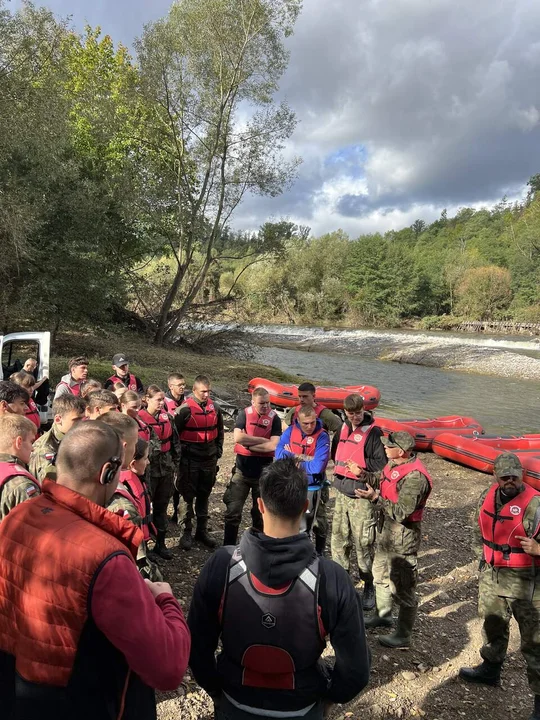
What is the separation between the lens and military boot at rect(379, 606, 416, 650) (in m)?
3.81

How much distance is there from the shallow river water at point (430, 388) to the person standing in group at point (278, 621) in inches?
526

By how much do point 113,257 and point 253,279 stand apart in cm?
3723

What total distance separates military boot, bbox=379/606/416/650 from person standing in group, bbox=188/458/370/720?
2250mm

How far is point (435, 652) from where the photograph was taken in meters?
3.84

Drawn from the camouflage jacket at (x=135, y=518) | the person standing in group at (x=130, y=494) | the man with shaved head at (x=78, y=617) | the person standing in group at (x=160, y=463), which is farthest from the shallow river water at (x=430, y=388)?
the man with shaved head at (x=78, y=617)

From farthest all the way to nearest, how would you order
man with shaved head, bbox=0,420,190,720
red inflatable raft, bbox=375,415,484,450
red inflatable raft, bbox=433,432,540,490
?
red inflatable raft, bbox=375,415,484,450
red inflatable raft, bbox=433,432,540,490
man with shaved head, bbox=0,420,190,720

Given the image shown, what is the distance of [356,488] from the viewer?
4301mm

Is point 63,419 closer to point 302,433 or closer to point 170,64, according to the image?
point 302,433

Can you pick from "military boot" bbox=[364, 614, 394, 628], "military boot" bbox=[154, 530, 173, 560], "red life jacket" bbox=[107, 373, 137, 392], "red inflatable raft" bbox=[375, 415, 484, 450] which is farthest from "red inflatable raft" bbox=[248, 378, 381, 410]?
"military boot" bbox=[364, 614, 394, 628]

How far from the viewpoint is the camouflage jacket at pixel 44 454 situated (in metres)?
3.56

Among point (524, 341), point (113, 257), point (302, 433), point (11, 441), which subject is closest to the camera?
point (11, 441)

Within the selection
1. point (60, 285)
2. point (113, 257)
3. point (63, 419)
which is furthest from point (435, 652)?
point (113, 257)

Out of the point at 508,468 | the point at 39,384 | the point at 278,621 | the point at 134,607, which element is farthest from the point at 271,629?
the point at 39,384

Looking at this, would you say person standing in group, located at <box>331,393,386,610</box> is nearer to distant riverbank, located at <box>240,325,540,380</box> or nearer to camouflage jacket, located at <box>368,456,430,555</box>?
camouflage jacket, located at <box>368,456,430,555</box>
